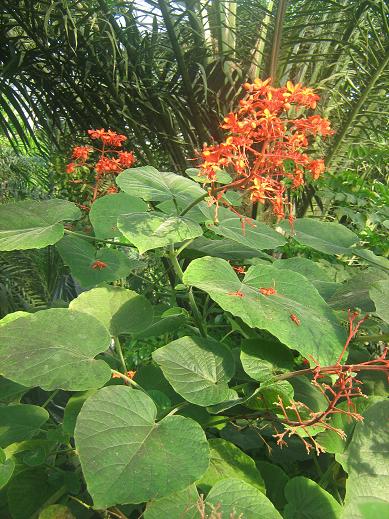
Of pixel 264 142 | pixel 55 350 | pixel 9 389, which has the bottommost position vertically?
pixel 9 389

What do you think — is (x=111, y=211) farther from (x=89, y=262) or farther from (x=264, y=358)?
(x=264, y=358)

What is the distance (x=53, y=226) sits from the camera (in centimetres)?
102

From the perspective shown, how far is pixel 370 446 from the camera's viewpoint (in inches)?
27.7

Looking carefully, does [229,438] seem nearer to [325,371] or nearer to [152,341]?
[325,371]

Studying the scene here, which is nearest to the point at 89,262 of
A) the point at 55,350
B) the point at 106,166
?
the point at 55,350

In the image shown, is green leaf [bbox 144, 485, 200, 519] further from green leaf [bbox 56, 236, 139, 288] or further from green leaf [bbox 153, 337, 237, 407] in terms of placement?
green leaf [bbox 56, 236, 139, 288]

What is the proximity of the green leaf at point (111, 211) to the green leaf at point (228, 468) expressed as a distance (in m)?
0.46

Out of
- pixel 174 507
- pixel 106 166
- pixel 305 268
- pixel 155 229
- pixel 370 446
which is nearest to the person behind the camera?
pixel 174 507

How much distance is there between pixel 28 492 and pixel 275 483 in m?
0.41

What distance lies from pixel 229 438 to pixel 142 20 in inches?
118

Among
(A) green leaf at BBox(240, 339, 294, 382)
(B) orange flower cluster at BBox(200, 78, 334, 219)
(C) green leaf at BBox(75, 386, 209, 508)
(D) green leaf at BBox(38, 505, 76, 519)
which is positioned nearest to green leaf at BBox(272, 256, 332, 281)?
(B) orange flower cluster at BBox(200, 78, 334, 219)

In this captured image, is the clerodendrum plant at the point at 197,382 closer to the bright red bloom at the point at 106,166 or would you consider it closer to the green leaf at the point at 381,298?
the green leaf at the point at 381,298

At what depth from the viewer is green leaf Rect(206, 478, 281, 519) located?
61cm

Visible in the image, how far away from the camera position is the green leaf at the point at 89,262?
40.5 inches
